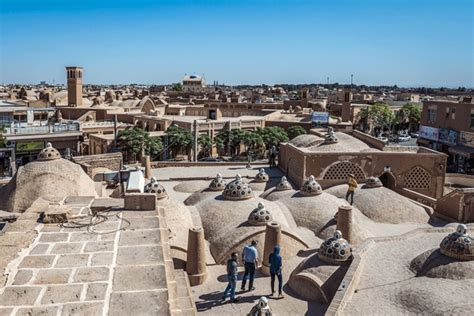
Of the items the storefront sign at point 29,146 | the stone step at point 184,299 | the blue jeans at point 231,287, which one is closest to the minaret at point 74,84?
the storefront sign at point 29,146

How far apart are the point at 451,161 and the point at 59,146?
31.6 m

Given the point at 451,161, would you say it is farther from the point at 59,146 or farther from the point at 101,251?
the point at 101,251

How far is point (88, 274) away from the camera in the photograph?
646 cm

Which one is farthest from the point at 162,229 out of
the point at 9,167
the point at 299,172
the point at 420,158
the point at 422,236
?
the point at 9,167

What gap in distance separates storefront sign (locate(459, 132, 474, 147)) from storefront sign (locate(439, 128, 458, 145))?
0.52 m

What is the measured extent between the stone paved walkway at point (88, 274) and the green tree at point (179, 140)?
31.4 meters

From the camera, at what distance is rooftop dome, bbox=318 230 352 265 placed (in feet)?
40.6

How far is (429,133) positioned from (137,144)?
1044 inches

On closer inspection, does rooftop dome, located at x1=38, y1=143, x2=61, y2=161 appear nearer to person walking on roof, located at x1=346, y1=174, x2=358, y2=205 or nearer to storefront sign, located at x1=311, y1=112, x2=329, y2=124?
person walking on roof, located at x1=346, y1=174, x2=358, y2=205

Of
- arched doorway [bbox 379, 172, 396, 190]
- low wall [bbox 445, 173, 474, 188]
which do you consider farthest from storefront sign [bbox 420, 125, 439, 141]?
arched doorway [bbox 379, 172, 396, 190]

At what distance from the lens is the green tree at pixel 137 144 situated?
3566 cm

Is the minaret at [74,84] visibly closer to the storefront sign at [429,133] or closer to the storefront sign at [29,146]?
the storefront sign at [29,146]

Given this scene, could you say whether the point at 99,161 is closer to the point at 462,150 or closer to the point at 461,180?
the point at 461,180

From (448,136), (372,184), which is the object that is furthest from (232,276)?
(448,136)
